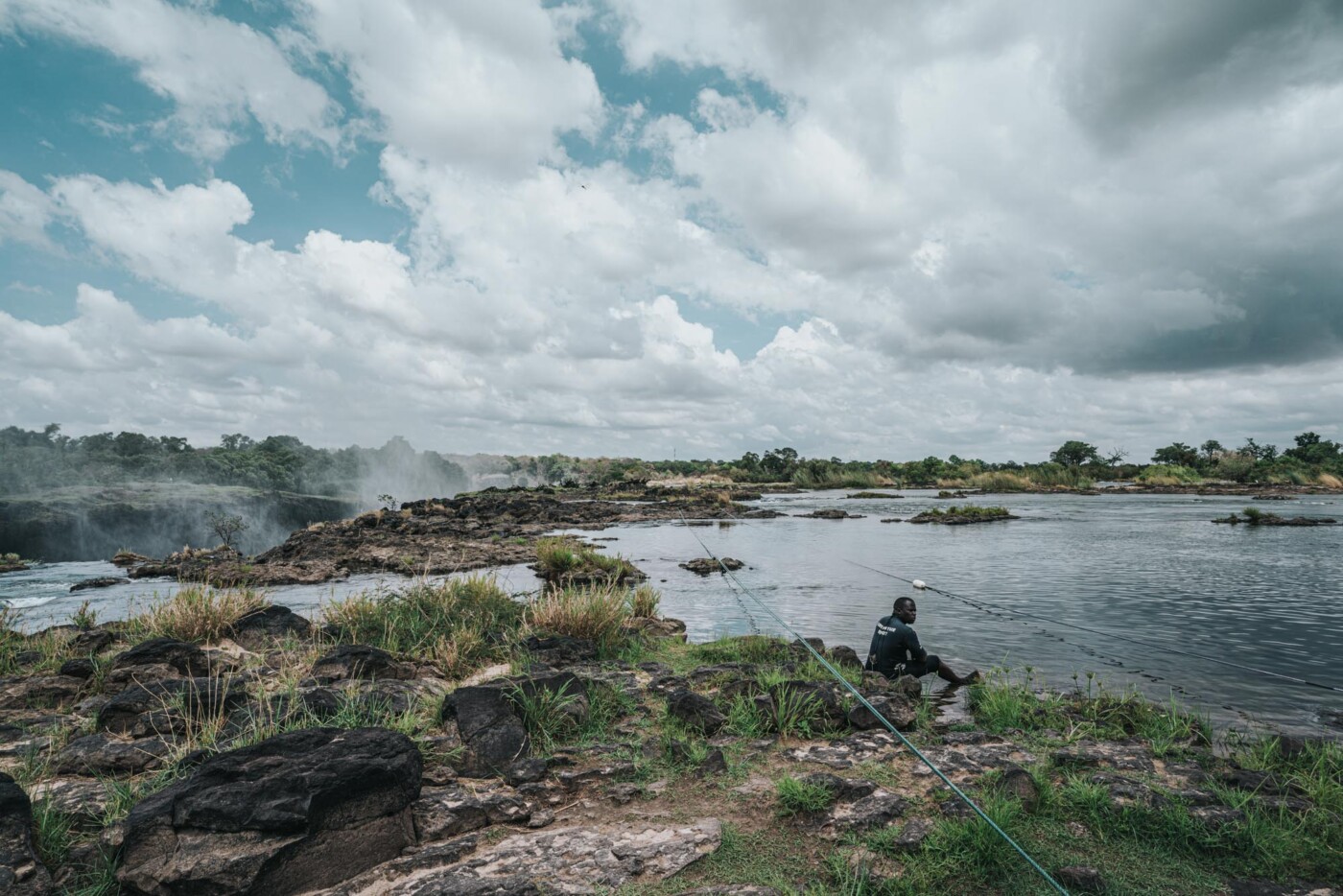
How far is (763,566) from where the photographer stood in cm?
2083

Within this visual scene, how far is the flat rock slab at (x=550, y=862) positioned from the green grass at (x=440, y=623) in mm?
4066

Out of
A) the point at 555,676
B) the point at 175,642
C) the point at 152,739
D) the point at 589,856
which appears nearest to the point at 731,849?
the point at 589,856

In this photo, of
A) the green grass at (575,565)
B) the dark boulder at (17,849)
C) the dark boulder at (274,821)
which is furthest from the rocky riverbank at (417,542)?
the dark boulder at (17,849)

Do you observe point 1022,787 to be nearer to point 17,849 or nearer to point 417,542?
point 17,849

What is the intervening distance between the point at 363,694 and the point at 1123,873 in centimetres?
622

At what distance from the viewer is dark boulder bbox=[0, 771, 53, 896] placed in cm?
317

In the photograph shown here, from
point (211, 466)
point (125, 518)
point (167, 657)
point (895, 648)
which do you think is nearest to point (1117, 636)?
point (895, 648)

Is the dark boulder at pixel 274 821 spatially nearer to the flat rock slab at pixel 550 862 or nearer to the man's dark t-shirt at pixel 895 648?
the flat rock slab at pixel 550 862

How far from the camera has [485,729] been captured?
211 inches

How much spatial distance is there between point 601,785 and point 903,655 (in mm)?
5119

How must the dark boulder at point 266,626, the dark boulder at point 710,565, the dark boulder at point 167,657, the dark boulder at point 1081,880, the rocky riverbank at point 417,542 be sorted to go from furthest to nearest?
the dark boulder at point 710,565, the rocky riverbank at point 417,542, the dark boulder at point 266,626, the dark boulder at point 167,657, the dark boulder at point 1081,880

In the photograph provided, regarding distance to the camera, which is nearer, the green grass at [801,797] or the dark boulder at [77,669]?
the green grass at [801,797]

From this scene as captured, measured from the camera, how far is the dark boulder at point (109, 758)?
4781mm

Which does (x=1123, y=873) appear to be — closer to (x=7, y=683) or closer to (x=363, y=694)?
(x=363, y=694)
